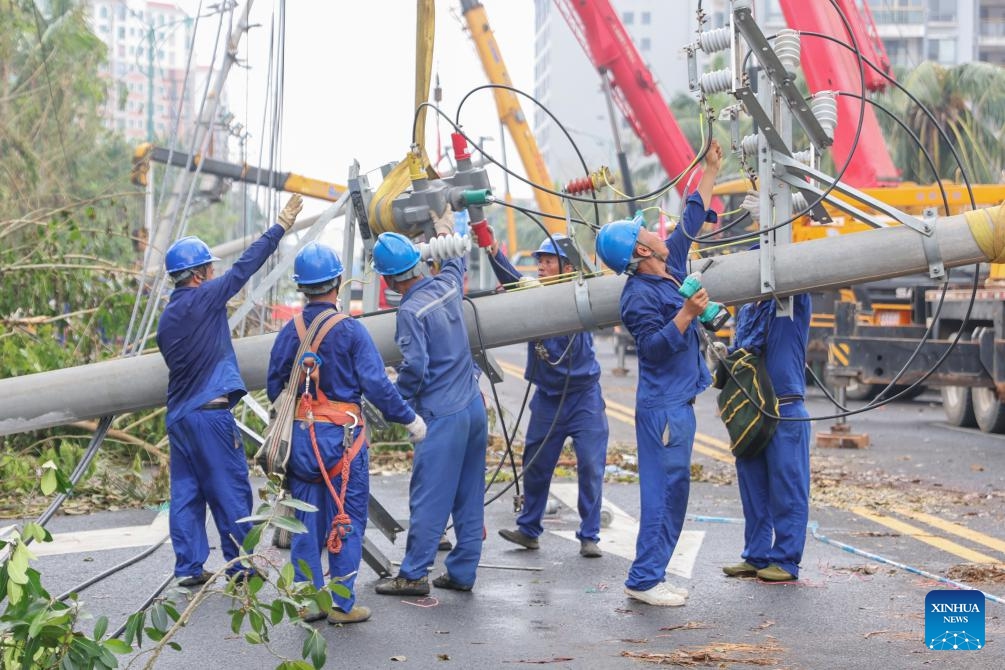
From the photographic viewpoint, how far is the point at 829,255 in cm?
683

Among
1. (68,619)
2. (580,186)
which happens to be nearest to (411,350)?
(580,186)

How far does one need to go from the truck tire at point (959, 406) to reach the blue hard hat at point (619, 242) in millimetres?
10422

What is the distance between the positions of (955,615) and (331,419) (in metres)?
3.14

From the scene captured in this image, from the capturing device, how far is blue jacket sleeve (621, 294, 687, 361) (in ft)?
23.1

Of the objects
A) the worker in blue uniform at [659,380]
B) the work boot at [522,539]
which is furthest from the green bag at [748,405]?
the work boot at [522,539]

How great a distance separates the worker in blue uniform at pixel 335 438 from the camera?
22.4 ft

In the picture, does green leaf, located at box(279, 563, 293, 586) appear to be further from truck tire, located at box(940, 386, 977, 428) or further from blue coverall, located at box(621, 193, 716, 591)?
truck tire, located at box(940, 386, 977, 428)

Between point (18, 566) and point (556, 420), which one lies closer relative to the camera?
point (18, 566)

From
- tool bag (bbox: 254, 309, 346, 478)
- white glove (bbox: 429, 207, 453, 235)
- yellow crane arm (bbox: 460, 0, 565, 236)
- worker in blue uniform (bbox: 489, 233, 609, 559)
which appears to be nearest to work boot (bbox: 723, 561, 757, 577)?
worker in blue uniform (bbox: 489, 233, 609, 559)

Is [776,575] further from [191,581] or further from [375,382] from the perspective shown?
[191,581]

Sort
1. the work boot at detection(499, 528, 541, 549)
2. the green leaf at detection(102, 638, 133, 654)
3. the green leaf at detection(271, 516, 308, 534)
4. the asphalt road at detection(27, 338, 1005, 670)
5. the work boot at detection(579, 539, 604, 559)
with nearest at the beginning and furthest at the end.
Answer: the green leaf at detection(102, 638, 133, 654)
the green leaf at detection(271, 516, 308, 534)
the asphalt road at detection(27, 338, 1005, 670)
the work boot at detection(579, 539, 604, 559)
the work boot at detection(499, 528, 541, 549)

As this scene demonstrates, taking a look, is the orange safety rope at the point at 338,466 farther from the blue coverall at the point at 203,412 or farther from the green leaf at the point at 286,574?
the green leaf at the point at 286,574

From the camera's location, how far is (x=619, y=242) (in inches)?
281

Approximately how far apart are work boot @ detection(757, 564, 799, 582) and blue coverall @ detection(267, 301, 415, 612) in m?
2.18
